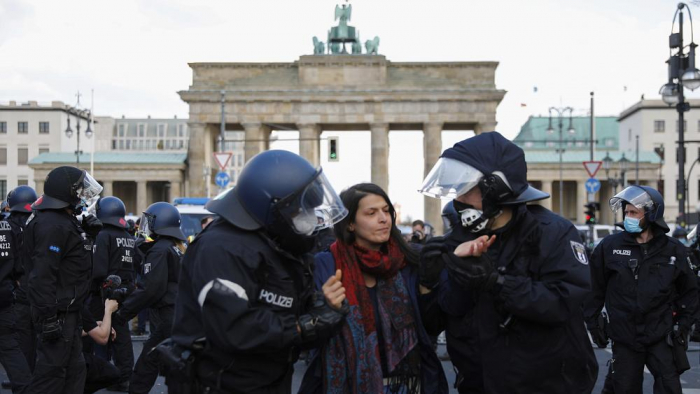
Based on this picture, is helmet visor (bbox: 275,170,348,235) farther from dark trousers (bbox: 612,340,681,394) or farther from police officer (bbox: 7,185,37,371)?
police officer (bbox: 7,185,37,371)

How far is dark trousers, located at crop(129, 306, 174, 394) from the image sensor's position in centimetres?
696

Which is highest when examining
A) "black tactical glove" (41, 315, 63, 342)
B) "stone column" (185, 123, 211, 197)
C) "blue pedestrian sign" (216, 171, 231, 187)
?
"stone column" (185, 123, 211, 197)

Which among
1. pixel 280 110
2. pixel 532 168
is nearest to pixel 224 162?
pixel 280 110

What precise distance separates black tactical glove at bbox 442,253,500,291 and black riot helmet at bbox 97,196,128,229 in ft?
19.9

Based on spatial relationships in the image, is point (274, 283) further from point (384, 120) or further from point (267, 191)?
point (384, 120)

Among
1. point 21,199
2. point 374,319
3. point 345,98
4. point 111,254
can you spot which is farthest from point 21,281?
point 345,98

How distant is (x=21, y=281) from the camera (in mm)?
7637

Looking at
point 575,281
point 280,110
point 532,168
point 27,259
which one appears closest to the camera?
point 575,281

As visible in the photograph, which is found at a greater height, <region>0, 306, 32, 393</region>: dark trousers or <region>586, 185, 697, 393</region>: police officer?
<region>586, 185, 697, 393</region>: police officer

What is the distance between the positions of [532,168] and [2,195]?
187 feet

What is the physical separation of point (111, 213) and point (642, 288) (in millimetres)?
5586

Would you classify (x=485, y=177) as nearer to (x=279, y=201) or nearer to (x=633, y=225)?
(x=279, y=201)

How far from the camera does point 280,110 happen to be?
200ft

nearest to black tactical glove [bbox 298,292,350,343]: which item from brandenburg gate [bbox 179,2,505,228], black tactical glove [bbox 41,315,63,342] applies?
black tactical glove [bbox 41,315,63,342]
